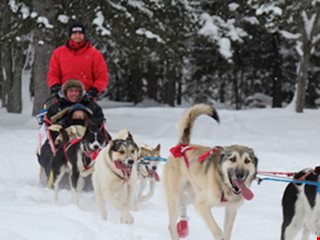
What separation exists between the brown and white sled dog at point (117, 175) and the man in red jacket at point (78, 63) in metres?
1.99

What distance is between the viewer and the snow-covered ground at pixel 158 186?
440cm

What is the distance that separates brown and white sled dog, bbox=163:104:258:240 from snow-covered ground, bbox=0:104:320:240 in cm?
44

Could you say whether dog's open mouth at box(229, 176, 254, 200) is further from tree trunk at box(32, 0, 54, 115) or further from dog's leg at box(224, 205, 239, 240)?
tree trunk at box(32, 0, 54, 115)

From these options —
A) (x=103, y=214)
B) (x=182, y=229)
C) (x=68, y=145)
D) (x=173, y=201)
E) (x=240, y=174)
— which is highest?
(x=240, y=174)

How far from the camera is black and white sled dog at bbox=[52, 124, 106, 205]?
617 cm

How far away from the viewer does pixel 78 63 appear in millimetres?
7438

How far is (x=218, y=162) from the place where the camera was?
13.4 ft

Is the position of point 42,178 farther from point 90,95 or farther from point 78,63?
point 78,63

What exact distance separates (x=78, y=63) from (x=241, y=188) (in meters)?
4.20

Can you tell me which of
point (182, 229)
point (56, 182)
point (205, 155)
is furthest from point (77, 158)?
point (205, 155)

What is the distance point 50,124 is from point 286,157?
4.89 meters

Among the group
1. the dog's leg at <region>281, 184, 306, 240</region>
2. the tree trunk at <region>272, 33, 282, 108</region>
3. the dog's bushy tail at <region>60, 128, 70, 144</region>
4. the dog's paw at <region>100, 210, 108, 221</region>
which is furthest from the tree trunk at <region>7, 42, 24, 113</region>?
the dog's leg at <region>281, 184, 306, 240</region>

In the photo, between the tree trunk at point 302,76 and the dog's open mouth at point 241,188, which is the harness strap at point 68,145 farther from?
the tree trunk at point 302,76

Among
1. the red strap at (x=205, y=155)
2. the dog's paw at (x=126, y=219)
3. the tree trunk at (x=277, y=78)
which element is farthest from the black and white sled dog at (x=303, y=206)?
the tree trunk at (x=277, y=78)
